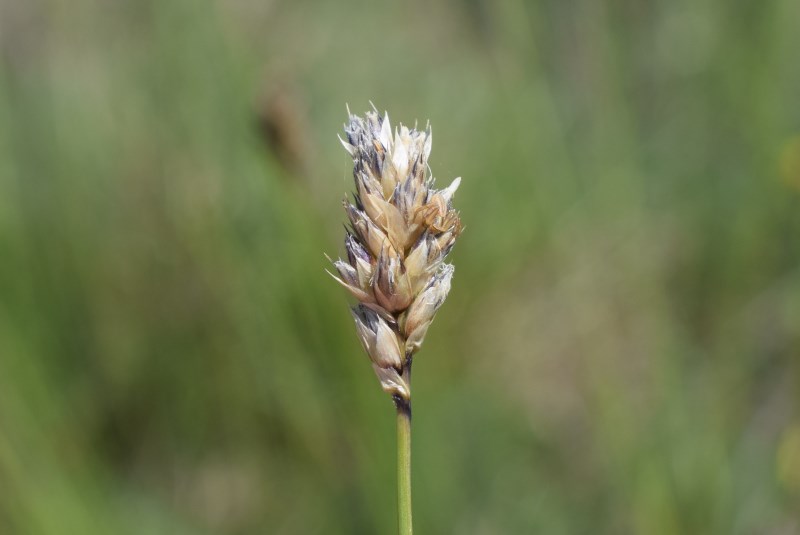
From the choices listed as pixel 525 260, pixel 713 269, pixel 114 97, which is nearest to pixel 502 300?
pixel 525 260

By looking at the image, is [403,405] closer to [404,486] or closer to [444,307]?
[404,486]

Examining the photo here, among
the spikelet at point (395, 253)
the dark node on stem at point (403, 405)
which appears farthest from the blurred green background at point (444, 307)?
the dark node on stem at point (403, 405)

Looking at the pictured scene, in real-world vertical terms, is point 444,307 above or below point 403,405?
below

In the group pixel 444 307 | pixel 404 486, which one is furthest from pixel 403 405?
pixel 444 307

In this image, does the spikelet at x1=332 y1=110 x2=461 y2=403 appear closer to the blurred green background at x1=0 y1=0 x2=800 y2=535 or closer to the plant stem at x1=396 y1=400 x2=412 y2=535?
the plant stem at x1=396 y1=400 x2=412 y2=535

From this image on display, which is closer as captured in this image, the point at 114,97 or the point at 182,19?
the point at 182,19

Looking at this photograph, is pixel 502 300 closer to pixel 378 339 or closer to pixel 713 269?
pixel 713 269

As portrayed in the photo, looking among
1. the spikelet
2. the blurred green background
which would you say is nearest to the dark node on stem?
the spikelet
